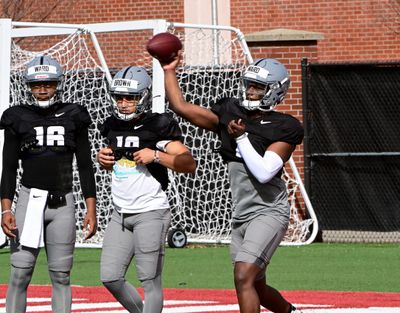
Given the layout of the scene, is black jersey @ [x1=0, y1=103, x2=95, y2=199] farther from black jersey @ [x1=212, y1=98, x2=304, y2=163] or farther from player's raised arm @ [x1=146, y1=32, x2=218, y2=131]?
black jersey @ [x1=212, y1=98, x2=304, y2=163]

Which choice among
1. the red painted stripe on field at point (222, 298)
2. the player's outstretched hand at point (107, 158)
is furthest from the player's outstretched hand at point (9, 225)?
the red painted stripe on field at point (222, 298)

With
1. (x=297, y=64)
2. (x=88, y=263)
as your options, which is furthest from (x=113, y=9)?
(x=88, y=263)

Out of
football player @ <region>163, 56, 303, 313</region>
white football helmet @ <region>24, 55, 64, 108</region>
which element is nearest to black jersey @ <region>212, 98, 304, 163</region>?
football player @ <region>163, 56, 303, 313</region>

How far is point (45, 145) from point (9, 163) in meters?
0.27

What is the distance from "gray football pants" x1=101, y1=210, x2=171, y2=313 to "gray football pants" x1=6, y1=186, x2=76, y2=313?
0.27m

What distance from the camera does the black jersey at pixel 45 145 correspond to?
895 centimetres

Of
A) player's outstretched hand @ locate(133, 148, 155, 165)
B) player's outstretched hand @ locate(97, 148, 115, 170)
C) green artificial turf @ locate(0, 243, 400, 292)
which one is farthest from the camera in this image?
green artificial turf @ locate(0, 243, 400, 292)

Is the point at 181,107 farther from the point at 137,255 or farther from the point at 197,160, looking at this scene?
the point at 197,160

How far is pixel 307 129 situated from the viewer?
18.5 meters

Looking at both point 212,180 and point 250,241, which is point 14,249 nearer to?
point 250,241

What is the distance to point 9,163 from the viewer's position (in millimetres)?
8984

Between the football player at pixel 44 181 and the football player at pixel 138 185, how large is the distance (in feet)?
0.81

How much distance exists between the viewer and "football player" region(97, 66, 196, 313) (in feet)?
28.8

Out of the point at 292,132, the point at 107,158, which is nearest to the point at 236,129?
the point at 292,132
